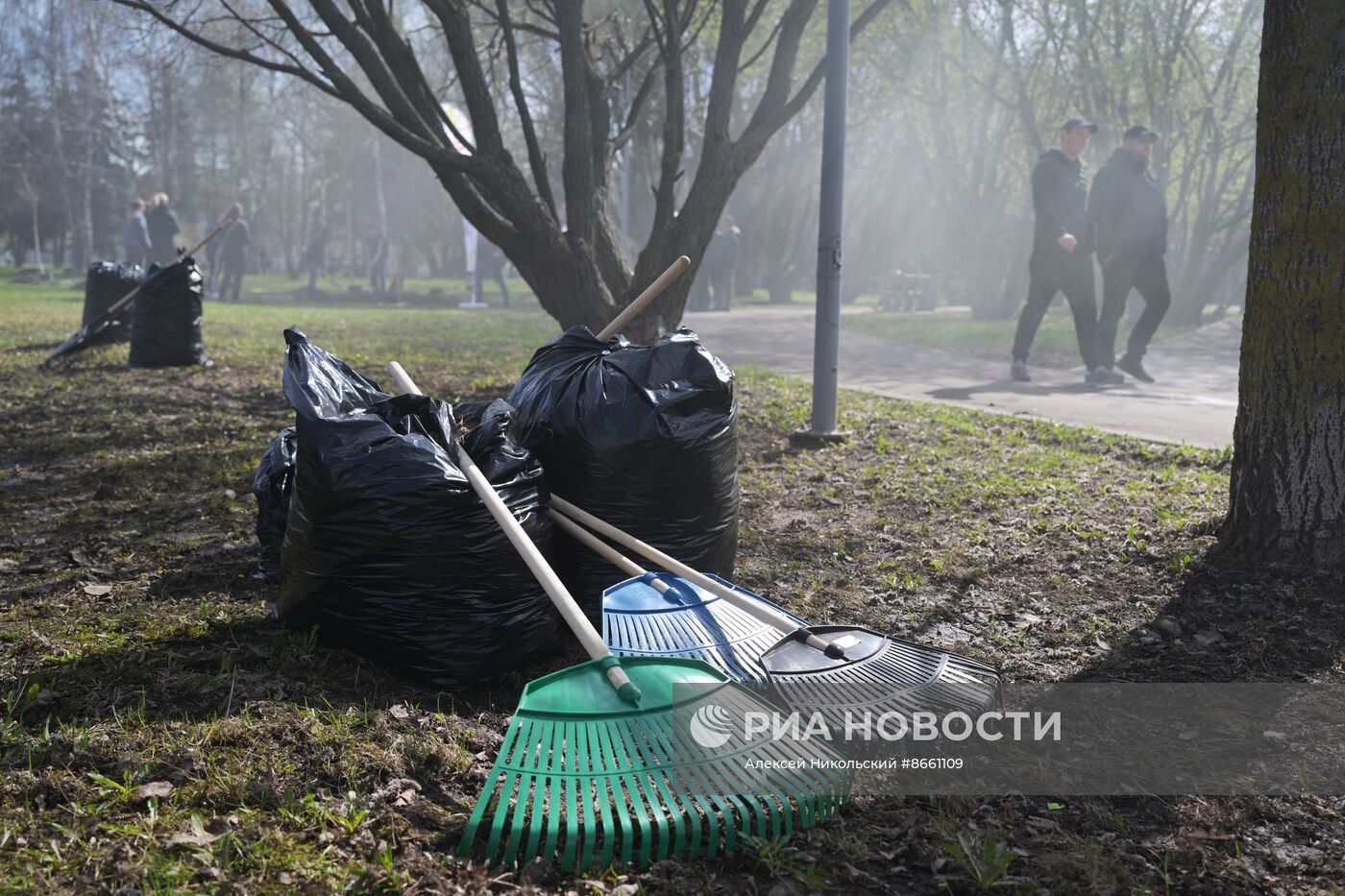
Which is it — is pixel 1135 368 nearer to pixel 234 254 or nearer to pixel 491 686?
pixel 491 686

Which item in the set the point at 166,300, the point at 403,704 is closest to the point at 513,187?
the point at 166,300

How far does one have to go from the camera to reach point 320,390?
9.67ft

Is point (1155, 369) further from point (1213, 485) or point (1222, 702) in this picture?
point (1222, 702)

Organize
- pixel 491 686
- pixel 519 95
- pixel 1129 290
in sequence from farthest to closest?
pixel 1129 290 < pixel 519 95 < pixel 491 686

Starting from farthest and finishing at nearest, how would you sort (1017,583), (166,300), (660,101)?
(660,101) < (166,300) < (1017,583)

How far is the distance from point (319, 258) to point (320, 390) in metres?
26.9

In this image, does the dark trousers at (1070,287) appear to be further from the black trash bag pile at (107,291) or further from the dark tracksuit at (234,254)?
the dark tracksuit at (234,254)

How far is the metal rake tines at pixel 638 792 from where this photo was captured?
1.89 m

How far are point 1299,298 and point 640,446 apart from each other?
2249 millimetres

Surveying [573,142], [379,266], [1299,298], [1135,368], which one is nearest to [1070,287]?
[1135,368]

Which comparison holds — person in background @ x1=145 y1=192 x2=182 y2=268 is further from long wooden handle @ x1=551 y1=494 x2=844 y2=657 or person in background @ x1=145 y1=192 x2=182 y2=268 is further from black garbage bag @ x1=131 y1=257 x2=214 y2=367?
long wooden handle @ x1=551 y1=494 x2=844 y2=657

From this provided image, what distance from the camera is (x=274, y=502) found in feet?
11.4

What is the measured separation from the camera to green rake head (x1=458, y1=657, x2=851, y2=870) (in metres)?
1.90

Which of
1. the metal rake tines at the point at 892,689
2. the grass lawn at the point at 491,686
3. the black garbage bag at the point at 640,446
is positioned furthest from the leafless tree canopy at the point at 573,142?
the metal rake tines at the point at 892,689
